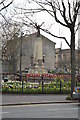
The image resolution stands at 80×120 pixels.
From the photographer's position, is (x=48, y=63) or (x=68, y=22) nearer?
(x=68, y=22)

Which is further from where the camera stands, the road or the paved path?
the paved path

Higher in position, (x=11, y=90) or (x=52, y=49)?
(x=52, y=49)

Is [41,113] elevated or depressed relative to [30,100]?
elevated

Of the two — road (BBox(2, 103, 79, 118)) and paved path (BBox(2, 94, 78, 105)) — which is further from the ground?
road (BBox(2, 103, 79, 118))

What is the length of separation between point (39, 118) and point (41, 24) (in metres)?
12.2

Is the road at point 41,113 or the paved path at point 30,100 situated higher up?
the road at point 41,113

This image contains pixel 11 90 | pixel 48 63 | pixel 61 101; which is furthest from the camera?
pixel 48 63

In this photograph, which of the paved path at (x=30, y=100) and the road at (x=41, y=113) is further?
the paved path at (x=30, y=100)

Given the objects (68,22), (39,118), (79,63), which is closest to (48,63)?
(79,63)

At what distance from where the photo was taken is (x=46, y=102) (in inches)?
799

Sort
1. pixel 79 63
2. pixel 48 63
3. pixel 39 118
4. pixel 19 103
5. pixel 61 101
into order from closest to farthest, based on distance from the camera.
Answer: pixel 39 118 → pixel 19 103 → pixel 61 101 → pixel 79 63 → pixel 48 63

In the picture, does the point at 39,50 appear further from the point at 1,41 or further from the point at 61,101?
the point at 61,101

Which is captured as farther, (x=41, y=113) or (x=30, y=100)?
(x=30, y=100)

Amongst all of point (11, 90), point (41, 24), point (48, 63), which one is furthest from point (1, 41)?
point (48, 63)
